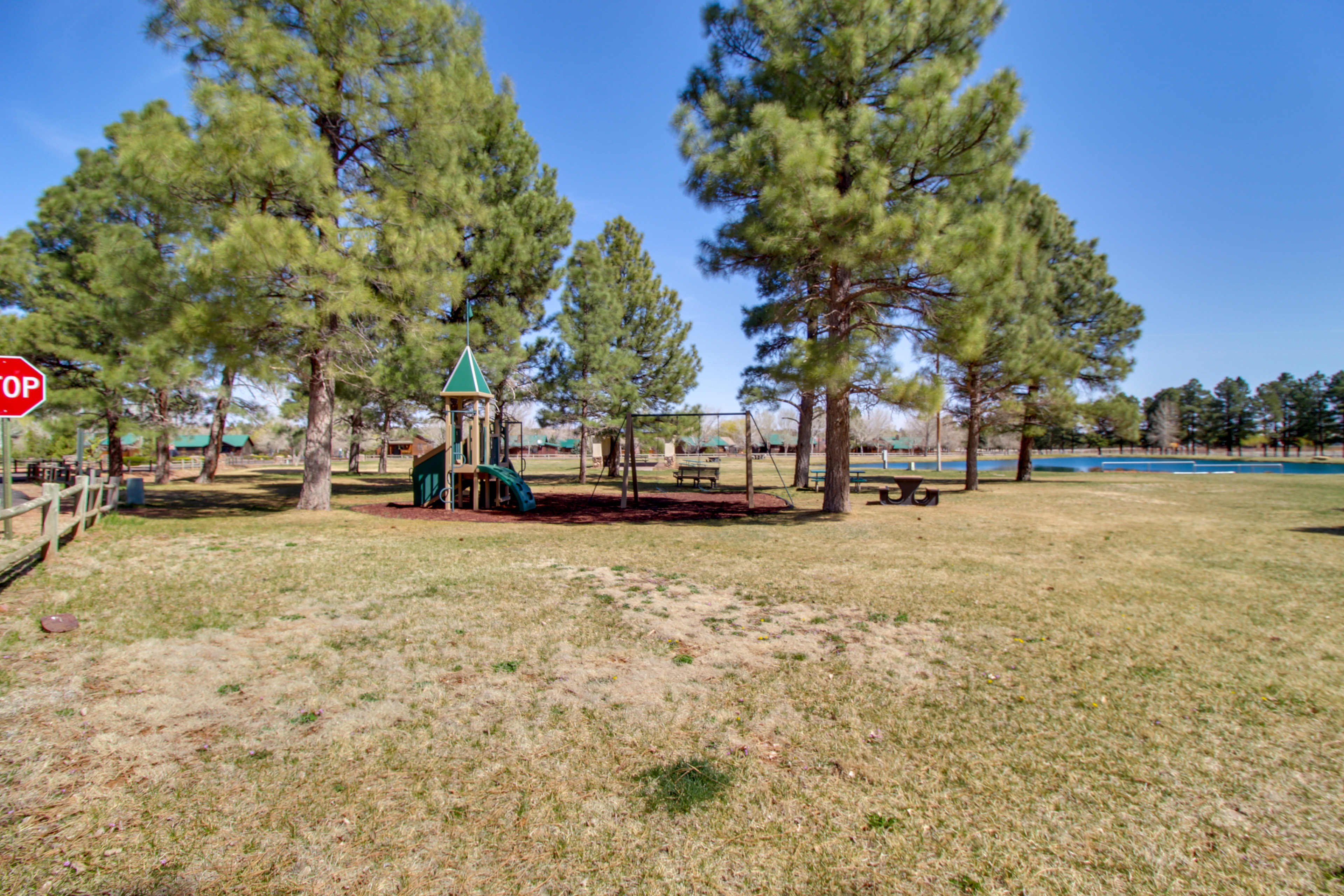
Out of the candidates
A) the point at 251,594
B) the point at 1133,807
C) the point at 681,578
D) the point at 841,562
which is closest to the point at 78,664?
the point at 251,594

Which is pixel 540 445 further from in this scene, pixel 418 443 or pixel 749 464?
pixel 749 464

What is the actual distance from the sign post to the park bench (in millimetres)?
16401

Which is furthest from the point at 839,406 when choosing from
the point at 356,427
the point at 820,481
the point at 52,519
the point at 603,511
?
the point at 356,427

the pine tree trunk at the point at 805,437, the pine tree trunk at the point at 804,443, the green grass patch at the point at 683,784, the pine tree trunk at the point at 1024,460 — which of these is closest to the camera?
the green grass patch at the point at 683,784

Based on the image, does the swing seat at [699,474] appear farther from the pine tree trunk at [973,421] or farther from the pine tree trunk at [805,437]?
the pine tree trunk at [973,421]

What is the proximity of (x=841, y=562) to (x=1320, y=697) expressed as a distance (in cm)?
483

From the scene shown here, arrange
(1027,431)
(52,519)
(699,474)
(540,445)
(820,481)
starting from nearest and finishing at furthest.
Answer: (52,519) → (699,474) → (820,481) → (1027,431) → (540,445)

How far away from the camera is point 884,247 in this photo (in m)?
10.4

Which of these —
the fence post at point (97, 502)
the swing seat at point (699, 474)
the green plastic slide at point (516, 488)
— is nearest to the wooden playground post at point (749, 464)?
the swing seat at point (699, 474)

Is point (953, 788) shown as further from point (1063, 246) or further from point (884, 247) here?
point (1063, 246)

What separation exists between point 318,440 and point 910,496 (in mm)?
14630

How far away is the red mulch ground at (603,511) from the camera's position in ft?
44.7

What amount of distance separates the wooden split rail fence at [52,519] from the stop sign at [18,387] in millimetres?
1073

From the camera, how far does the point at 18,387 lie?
8477mm
